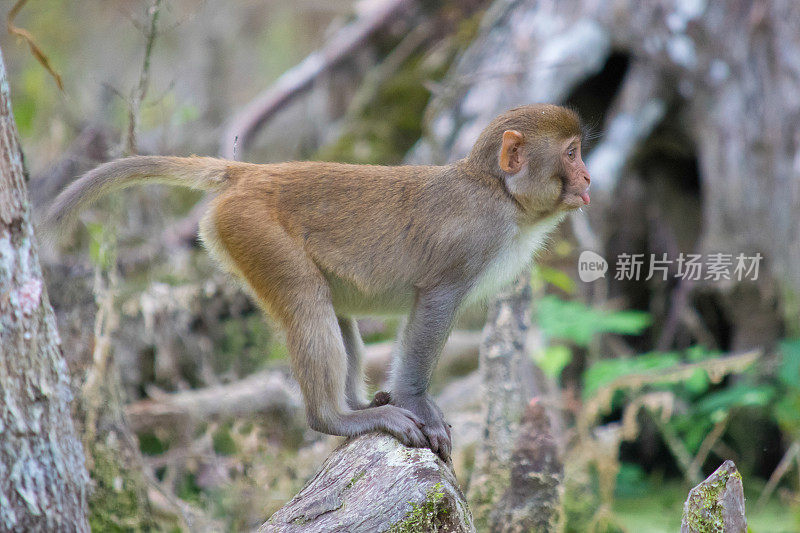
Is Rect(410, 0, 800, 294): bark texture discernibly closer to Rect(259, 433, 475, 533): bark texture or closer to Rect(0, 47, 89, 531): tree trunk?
Rect(259, 433, 475, 533): bark texture

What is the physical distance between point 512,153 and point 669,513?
434cm

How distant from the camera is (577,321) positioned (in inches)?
283

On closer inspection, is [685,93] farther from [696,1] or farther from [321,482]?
[321,482]

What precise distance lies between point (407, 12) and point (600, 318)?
539cm

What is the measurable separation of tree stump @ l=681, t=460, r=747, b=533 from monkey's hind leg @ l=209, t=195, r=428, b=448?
46.9 inches

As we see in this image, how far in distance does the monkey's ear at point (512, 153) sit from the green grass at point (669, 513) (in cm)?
342

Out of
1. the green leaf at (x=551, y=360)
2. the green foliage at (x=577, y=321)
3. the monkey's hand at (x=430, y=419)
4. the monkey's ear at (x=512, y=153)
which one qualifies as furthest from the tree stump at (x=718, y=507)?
the green foliage at (x=577, y=321)

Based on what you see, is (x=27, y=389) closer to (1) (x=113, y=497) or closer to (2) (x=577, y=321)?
(1) (x=113, y=497)

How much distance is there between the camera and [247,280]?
161 inches

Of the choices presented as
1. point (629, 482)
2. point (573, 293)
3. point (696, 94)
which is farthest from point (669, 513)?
point (696, 94)

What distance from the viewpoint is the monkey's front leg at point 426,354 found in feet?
13.0

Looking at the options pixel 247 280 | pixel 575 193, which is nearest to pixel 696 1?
pixel 575 193

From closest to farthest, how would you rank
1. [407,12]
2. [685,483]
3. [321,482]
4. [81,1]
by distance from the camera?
[321,482] → [685,483] → [407,12] → [81,1]

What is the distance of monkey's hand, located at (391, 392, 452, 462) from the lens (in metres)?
3.93
